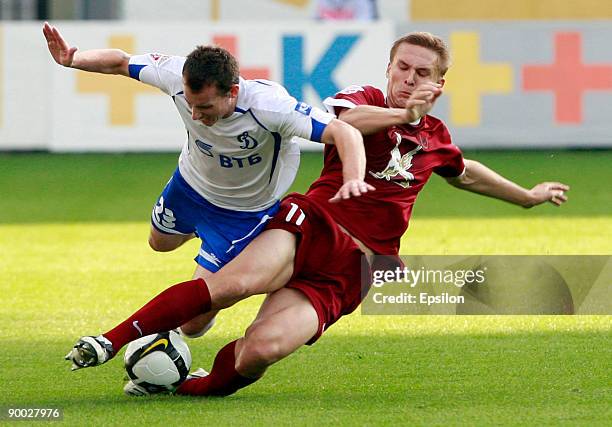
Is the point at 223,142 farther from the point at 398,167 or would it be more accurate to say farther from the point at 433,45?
the point at 433,45

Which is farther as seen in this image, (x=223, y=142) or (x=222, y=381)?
(x=223, y=142)

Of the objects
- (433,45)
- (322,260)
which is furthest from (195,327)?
(433,45)

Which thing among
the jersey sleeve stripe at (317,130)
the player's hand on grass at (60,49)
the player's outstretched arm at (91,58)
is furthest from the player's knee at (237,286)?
the player's hand on grass at (60,49)

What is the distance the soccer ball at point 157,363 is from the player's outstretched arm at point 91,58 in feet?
4.11

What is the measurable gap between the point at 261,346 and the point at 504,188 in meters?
1.64

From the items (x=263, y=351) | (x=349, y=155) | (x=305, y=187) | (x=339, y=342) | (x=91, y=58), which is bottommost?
(x=305, y=187)

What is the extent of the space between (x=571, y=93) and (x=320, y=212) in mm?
9937

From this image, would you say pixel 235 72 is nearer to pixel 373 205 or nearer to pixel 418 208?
pixel 373 205

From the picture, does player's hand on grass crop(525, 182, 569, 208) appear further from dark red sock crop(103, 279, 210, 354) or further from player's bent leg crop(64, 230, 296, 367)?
dark red sock crop(103, 279, 210, 354)

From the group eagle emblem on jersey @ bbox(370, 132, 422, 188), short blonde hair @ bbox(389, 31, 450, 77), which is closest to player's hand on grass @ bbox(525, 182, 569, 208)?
eagle emblem on jersey @ bbox(370, 132, 422, 188)

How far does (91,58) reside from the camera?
602cm

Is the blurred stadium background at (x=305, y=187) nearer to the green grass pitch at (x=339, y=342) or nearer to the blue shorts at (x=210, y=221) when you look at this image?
the green grass pitch at (x=339, y=342)

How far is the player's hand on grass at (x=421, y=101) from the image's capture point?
5562mm

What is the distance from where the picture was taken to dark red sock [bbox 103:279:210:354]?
553 cm
